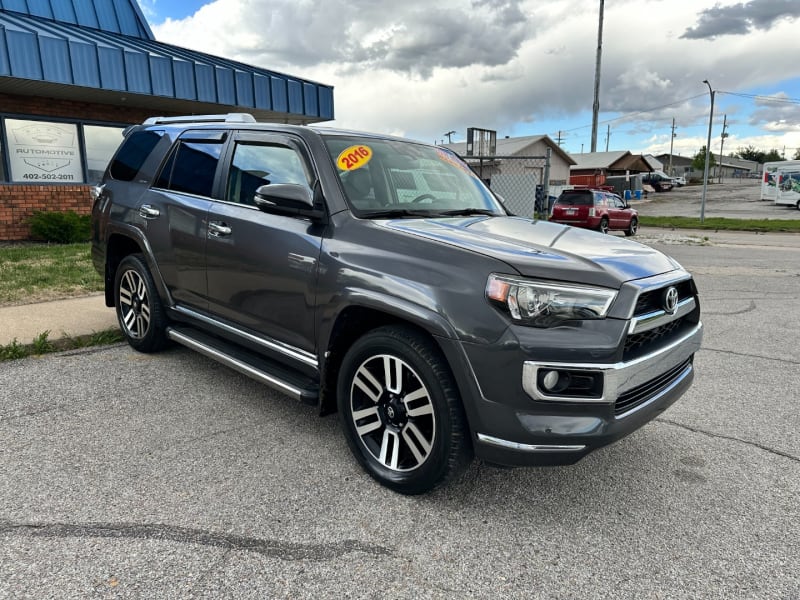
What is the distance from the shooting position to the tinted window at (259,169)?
3.49 meters

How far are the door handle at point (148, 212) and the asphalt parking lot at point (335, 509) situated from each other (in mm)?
1304

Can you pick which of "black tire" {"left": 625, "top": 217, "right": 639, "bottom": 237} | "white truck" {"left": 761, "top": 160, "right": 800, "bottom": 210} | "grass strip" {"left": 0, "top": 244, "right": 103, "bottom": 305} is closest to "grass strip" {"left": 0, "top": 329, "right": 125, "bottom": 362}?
"grass strip" {"left": 0, "top": 244, "right": 103, "bottom": 305}

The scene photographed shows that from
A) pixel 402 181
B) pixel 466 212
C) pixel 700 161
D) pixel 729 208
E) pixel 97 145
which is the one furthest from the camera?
pixel 700 161

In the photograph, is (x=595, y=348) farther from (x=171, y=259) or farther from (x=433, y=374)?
(x=171, y=259)

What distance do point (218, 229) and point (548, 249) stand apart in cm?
217

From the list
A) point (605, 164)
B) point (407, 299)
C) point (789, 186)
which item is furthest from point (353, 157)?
point (605, 164)

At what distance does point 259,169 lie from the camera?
369 centimetres

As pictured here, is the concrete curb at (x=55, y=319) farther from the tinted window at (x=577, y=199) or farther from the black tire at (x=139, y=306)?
the tinted window at (x=577, y=199)

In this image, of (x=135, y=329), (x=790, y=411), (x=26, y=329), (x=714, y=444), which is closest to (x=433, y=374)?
(x=714, y=444)

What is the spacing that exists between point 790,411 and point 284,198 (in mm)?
3766

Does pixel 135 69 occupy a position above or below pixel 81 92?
above

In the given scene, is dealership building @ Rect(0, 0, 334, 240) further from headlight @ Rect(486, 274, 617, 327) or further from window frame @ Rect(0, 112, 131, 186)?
headlight @ Rect(486, 274, 617, 327)

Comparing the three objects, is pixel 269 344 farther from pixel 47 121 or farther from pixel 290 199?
pixel 47 121

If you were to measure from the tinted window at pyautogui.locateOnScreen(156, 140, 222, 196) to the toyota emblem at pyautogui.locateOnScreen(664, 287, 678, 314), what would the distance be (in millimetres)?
2974
